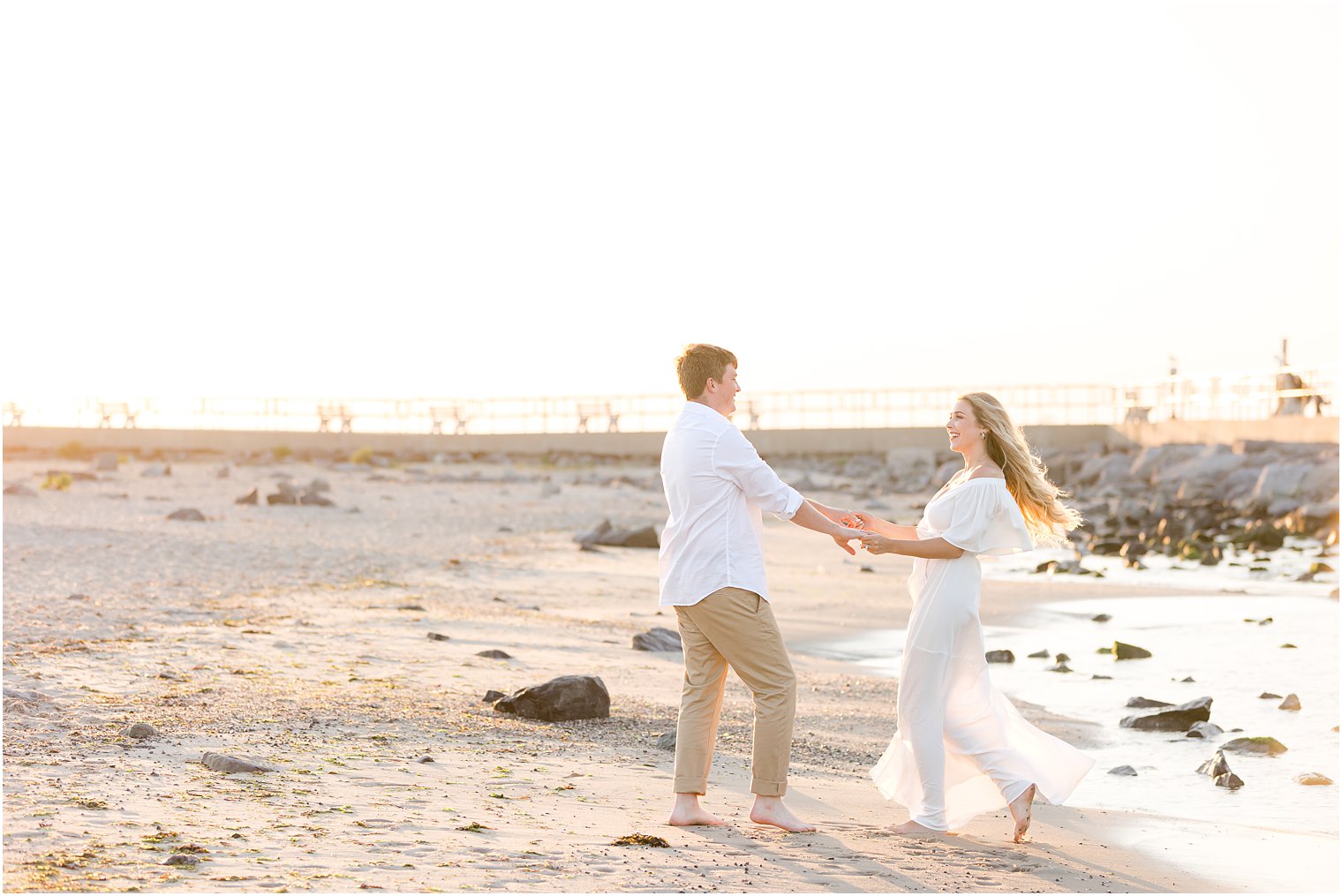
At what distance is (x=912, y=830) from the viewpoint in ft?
17.8

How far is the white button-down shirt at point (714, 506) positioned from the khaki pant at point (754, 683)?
0.06 m

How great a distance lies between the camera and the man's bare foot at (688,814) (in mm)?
5266

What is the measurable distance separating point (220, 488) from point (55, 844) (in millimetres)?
21548

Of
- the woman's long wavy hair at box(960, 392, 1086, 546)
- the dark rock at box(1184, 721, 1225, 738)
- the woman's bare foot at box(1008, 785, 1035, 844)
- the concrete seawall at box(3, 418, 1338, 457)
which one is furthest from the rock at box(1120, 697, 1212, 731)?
the concrete seawall at box(3, 418, 1338, 457)

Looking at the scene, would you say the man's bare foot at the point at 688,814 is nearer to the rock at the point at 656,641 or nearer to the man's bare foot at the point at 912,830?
the man's bare foot at the point at 912,830

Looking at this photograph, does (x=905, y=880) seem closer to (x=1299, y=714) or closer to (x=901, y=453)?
(x=1299, y=714)

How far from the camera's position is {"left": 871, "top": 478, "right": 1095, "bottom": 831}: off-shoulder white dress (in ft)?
18.0

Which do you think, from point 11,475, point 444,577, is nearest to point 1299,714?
point 444,577

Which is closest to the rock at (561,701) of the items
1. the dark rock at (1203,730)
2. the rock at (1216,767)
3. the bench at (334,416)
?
the rock at (1216,767)

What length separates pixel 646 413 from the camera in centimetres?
4309

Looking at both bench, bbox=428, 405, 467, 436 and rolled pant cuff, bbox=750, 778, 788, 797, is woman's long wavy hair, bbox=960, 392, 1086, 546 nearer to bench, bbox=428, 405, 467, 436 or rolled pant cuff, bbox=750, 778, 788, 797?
rolled pant cuff, bbox=750, 778, 788, 797

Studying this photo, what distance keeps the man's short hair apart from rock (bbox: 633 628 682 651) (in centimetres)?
447

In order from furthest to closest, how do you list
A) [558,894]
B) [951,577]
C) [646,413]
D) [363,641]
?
[646,413] → [363,641] → [951,577] → [558,894]

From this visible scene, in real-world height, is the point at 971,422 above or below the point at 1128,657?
above
